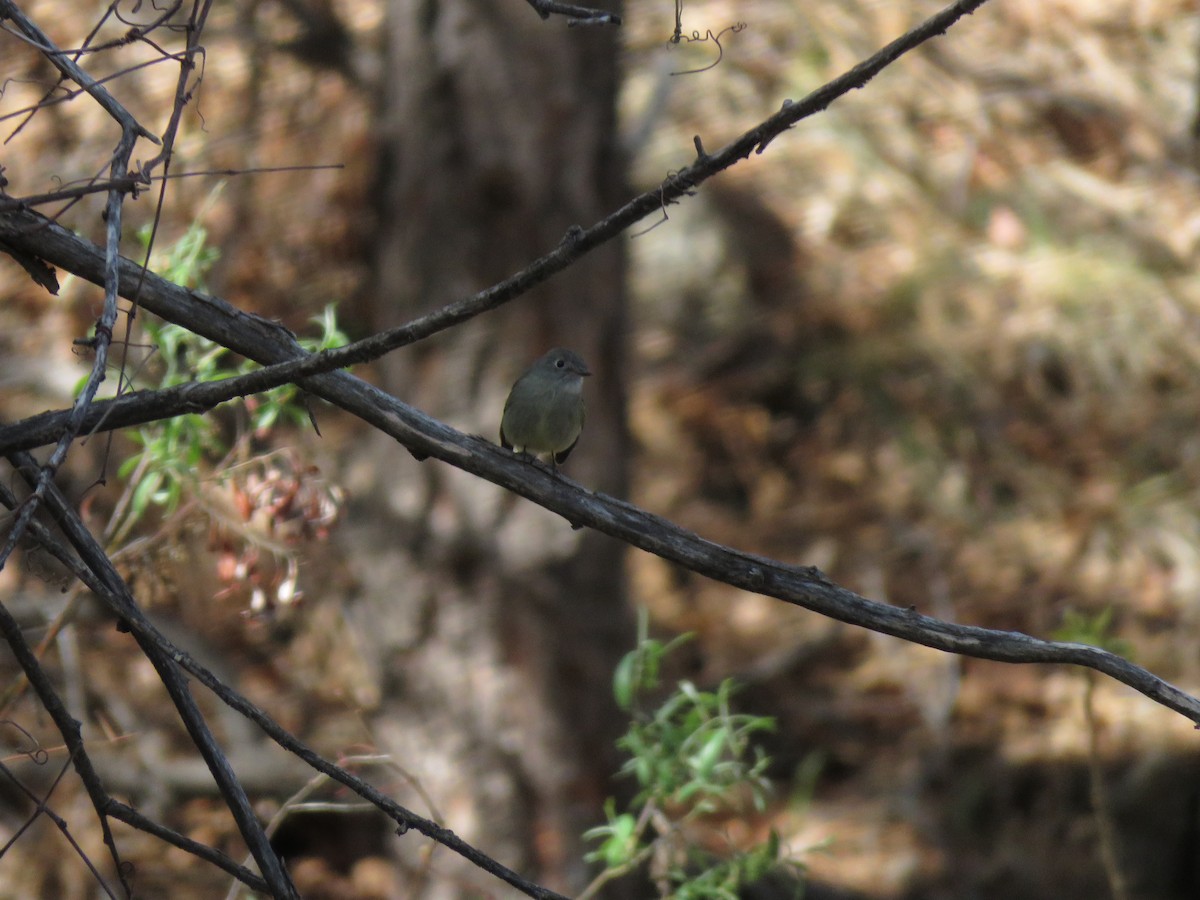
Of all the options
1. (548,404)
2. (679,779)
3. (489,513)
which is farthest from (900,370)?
(679,779)

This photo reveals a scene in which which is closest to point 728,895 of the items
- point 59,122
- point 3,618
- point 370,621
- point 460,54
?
point 3,618

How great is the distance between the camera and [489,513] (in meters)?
4.16

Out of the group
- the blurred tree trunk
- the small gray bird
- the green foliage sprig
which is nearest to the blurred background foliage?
the blurred tree trunk

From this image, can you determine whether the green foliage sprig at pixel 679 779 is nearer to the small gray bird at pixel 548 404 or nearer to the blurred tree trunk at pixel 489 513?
the small gray bird at pixel 548 404

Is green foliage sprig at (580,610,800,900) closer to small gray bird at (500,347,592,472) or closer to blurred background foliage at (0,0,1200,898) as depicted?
small gray bird at (500,347,592,472)

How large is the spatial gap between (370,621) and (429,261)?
4.13 feet

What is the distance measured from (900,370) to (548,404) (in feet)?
14.3

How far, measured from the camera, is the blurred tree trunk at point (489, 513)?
4211 mm

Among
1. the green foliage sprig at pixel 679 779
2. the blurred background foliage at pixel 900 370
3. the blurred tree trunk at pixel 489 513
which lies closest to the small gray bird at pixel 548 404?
the blurred tree trunk at pixel 489 513

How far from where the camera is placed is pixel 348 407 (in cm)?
183

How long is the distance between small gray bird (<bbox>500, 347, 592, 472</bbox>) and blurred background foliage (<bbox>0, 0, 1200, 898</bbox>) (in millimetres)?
1943

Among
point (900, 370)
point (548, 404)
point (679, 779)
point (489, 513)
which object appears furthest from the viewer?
point (900, 370)

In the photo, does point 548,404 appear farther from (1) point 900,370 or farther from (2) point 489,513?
(1) point 900,370

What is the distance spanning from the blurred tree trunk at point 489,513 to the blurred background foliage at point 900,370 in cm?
128
